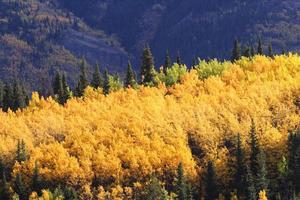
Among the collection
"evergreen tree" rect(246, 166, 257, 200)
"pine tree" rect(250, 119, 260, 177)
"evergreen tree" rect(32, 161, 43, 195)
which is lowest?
"evergreen tree" rect(246, 166, 257, 200)

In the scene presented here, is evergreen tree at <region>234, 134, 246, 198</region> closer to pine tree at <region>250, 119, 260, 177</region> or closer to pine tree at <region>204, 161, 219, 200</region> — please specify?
pine tree at <region>250, 119, 260, 177</region>

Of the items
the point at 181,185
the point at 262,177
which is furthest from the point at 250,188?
the point at 181,185

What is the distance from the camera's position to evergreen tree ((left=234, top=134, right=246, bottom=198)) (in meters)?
170

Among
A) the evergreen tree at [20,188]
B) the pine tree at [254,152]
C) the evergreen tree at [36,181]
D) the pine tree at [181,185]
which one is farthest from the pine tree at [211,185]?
the evergreen tree at [20,188]

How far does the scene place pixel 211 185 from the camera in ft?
570

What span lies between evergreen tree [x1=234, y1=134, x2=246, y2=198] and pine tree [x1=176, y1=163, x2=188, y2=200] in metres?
12.2

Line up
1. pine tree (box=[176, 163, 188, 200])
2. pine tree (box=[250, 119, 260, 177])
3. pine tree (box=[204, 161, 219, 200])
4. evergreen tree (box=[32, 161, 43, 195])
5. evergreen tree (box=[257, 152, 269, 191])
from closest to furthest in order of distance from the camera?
1. pine tree (box=[176, 163, 188, 200])
2. evergreen tree (box=[257, 152, 269, 191])
3. pine tree (box=[250, 119, 260, 177])
4. pine tree (box=[204, 161, 219, 200])
5. evergreen tree (box=[32, 161, 43, 195])

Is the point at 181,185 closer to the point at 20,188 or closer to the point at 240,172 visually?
the point at 240,172

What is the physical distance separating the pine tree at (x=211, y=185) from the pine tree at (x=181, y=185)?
680cm

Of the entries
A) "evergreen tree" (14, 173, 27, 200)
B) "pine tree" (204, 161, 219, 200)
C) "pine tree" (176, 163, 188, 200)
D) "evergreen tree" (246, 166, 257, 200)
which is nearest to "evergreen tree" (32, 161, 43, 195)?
"evergreen tree" (14, 173, 27, 200)

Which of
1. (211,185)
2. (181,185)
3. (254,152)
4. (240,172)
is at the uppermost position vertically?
(254,152)

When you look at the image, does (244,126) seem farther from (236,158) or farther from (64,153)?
(64,153)

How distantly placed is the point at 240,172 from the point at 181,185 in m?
15.6

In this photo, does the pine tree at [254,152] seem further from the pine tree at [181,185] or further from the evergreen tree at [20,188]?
the evergreen tree at [20,188]
